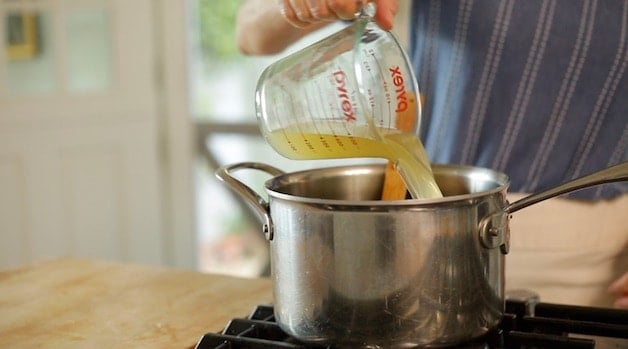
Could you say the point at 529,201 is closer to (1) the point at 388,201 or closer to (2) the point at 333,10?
(1) the point at 388,201

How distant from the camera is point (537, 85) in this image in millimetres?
1133

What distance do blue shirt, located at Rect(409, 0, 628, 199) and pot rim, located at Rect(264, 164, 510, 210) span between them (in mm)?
259

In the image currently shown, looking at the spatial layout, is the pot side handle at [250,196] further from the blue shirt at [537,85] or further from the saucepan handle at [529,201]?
the blue shirt at [537,85]

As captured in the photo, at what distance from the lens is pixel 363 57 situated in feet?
2.71

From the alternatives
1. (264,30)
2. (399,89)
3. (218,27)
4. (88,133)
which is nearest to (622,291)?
(399,89)

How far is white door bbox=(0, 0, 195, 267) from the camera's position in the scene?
237cm

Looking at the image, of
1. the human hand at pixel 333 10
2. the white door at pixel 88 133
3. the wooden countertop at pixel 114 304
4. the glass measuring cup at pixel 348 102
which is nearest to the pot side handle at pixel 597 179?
the glass measuring cup at pixel 348 102

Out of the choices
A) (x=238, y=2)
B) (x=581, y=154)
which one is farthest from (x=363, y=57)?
(x=238, y=2)

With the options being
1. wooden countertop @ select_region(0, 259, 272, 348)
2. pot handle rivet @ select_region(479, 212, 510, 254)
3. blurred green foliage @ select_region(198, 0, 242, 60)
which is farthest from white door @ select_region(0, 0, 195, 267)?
pot handle rivet @ select_region(479, 212, 510, 254)

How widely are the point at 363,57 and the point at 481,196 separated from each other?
7.0 inches

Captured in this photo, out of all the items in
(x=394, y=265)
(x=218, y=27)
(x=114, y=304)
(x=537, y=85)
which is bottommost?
(x=114, y=304)

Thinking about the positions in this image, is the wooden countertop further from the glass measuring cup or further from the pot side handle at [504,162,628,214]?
the pot side handle at [504,162,628,214]

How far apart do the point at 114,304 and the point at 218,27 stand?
2.37m

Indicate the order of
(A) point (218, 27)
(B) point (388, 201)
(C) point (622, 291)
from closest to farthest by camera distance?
(B) point (388, 201), (C) point (622, 291), (A) point (218, 27)
